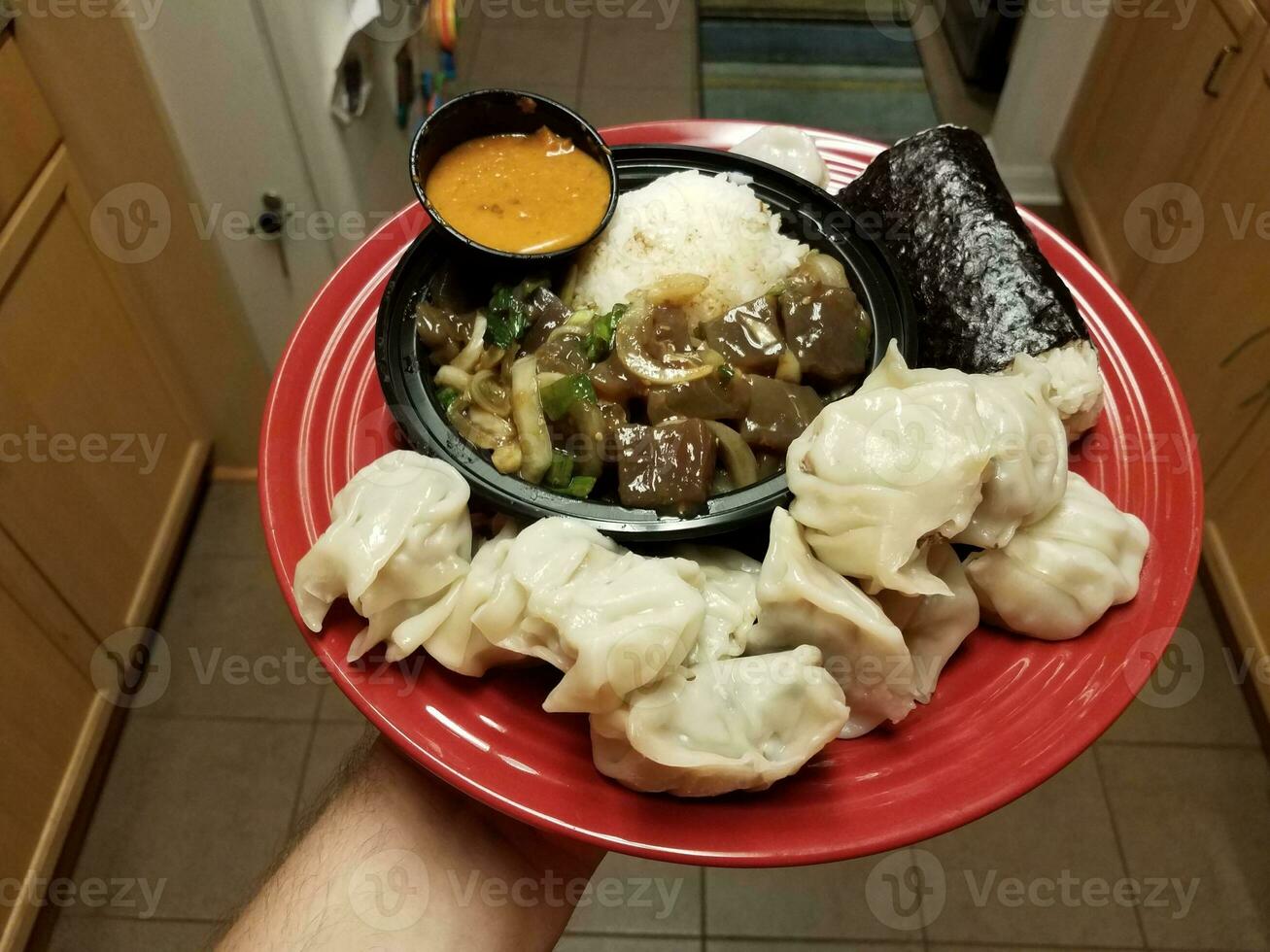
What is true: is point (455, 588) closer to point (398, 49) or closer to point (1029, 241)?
point (1029, 241)

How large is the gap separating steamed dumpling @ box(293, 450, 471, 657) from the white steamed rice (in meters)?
0.55

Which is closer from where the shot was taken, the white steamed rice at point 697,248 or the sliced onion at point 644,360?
the sliced onion at point 644,360

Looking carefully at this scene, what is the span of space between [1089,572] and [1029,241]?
24.1 inches

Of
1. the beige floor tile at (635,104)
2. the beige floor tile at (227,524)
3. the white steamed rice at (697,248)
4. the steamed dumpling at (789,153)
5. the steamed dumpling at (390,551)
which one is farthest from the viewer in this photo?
the beige floor tile at (635,104)

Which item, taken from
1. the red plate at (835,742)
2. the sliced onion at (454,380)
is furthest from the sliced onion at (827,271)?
the sliced onion at (454,380)

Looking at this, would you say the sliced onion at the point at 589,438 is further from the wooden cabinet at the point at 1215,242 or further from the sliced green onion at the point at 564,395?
the wooden cabinet at the point at 1215,242

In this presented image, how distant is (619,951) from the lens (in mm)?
2195

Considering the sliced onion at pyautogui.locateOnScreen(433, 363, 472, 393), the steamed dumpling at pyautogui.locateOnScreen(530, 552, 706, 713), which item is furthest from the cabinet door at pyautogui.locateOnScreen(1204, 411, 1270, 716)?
the sliced onion at pyautogui.locateOnScreen(433, 363, 472, 393)

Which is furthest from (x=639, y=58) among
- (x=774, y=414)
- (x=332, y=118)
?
(x=774, y=414)

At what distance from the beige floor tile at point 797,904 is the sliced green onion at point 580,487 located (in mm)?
1308

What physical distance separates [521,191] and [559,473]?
592 mm

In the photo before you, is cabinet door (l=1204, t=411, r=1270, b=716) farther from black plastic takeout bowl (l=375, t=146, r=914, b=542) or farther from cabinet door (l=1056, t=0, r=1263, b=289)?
black plastic takeout bowl (l=375, t=146, r=914, b=542)

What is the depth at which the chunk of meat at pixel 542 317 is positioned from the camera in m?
1.59

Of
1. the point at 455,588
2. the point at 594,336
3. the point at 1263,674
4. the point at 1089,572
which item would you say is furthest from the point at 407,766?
the point at 1263,674
